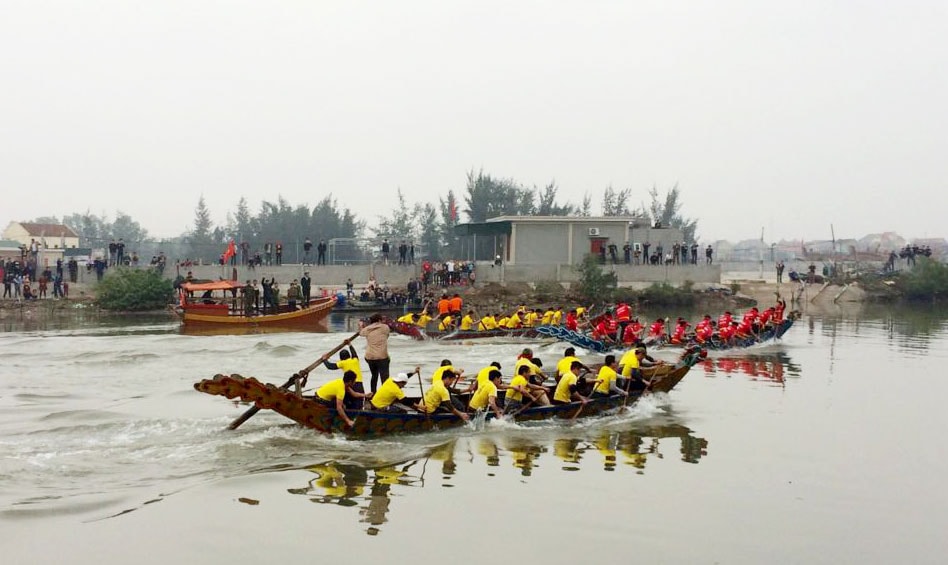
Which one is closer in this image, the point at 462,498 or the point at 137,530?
the point at 137,530

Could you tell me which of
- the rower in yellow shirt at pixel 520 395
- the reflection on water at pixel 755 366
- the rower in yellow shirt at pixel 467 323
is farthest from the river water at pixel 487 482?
the rower in yellow shirt at pixel 467 323

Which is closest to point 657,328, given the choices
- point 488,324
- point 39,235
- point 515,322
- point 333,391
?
point 515,322

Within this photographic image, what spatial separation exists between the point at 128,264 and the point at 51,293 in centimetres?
400

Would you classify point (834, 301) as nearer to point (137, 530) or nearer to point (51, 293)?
point (51, 293)

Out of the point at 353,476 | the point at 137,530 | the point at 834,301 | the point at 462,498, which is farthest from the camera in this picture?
the point at 834,301

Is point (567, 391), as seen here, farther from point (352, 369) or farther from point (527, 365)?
point (352, 369)

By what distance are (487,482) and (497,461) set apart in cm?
110

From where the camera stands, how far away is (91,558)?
9.49 meters

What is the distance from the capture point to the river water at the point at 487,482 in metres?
10.1

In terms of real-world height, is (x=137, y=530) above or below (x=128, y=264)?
below

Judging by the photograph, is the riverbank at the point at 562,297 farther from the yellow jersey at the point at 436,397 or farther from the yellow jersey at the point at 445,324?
the yellow jersey at the point at 436,397

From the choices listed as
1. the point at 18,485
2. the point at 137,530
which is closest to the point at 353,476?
the point at 137,530

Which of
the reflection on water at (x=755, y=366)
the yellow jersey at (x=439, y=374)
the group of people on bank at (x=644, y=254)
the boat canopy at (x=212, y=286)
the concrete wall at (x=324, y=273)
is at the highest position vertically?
the group of people on bank at (x=644, y=254)

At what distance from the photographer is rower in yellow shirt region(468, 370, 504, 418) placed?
15258 mm
